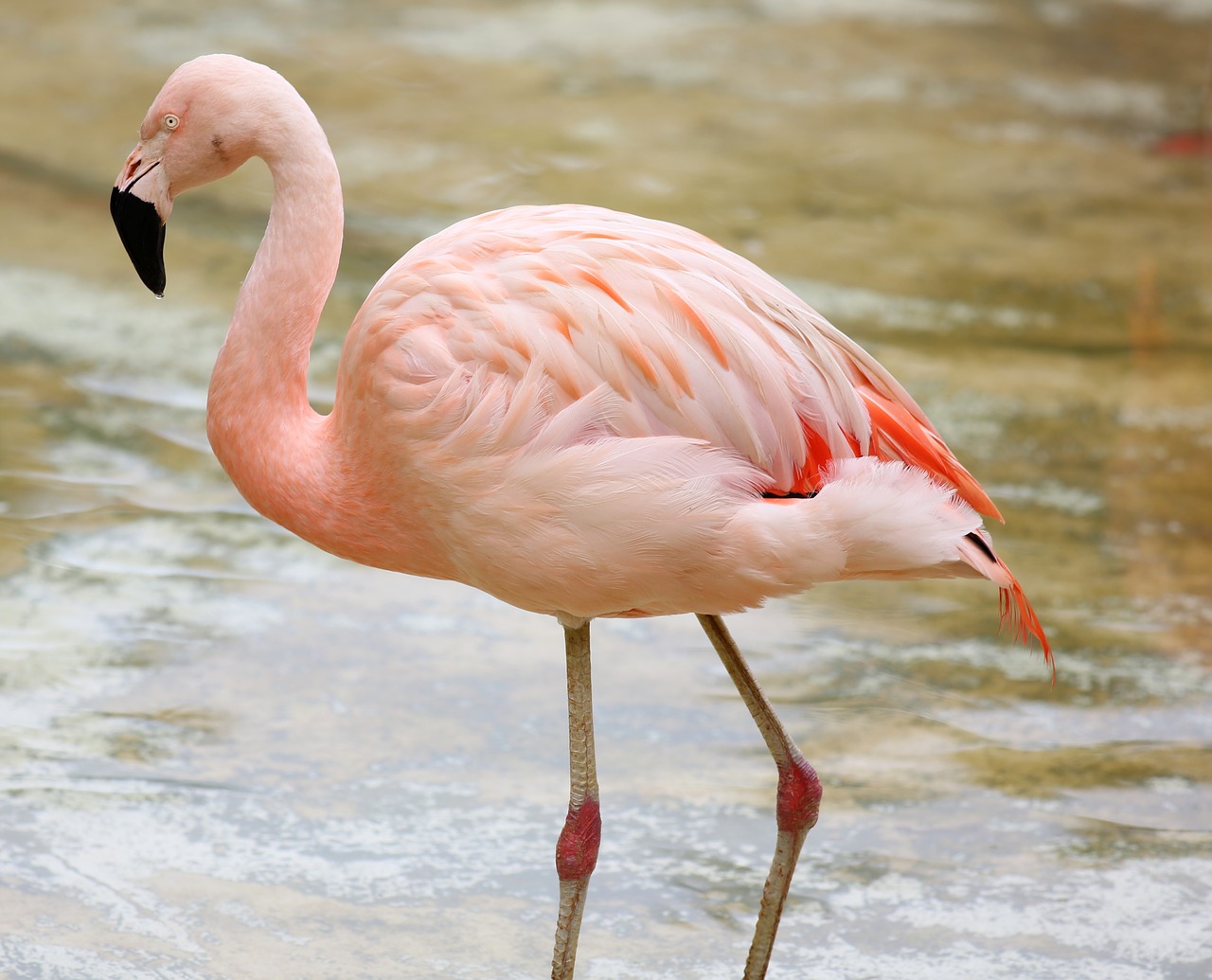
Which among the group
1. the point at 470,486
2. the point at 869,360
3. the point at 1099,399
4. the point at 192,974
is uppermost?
the point at 869,360

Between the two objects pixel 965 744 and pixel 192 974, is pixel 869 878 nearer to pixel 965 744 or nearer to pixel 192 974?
pixel 965 744

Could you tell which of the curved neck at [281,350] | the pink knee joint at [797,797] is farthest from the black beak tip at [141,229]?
the pink knee joint at [797,797]

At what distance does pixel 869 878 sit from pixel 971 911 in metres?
0.24

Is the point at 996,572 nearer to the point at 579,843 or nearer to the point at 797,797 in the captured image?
the point at 797,797

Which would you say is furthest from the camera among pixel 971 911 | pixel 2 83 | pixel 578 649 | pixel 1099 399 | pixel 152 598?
pixel 2 83


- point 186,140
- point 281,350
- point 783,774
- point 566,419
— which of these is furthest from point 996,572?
point 186,140

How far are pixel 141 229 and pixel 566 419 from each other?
3.15 ft

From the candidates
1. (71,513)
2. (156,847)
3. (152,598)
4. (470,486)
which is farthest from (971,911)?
(71,513)

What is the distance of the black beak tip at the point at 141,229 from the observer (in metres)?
3.19

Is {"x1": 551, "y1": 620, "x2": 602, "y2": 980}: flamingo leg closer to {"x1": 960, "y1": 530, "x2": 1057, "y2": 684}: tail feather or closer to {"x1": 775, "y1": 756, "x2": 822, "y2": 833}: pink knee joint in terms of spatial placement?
{"x1": 775, "y1": 756, "x2": 822, "y2": 833}: pink knee joint

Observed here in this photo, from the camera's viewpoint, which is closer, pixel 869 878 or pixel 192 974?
pixel 192 974

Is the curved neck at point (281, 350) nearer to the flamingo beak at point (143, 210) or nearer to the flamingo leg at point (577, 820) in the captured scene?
the flamingo beak at point (143, 210)

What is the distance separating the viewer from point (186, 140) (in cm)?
316

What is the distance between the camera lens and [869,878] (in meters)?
3.74
